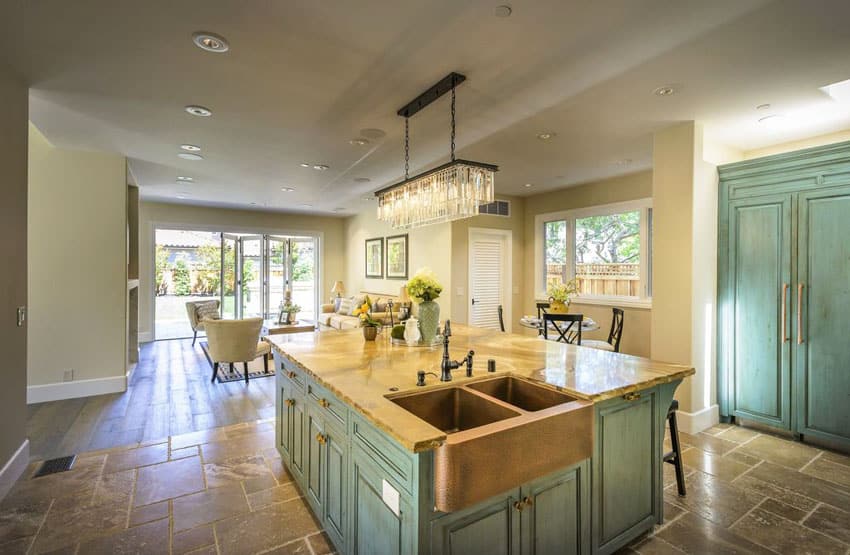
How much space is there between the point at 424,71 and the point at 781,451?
4.03m

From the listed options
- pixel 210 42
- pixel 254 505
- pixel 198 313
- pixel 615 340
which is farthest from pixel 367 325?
pixel 198 313

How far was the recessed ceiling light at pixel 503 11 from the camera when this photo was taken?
1.98 m

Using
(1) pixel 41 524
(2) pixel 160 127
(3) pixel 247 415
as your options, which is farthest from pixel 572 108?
(1) pixel 41 524

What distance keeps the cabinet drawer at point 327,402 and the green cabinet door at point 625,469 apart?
116 centimetres

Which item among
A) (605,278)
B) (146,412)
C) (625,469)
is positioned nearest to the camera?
(625,469)

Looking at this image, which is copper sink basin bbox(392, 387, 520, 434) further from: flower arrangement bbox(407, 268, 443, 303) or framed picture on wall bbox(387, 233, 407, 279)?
framed picture on wall bbox(387, 233, 407, 279)

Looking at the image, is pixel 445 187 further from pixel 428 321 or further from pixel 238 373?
pixel 238 373

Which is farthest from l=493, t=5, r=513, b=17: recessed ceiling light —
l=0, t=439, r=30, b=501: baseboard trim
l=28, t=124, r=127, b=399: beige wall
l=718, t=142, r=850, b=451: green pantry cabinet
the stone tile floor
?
l=28, t=124, r=127, b=399: beige wall

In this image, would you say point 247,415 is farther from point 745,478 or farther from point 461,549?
point 745,478

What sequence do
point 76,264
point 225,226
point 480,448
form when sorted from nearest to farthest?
1. point 480,448
2. point 76,264
3. point 225,226

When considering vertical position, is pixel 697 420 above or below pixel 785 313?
below

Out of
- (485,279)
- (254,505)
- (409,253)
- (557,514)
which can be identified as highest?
(409,253)

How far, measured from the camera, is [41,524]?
232cm

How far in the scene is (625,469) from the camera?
6.52ft
